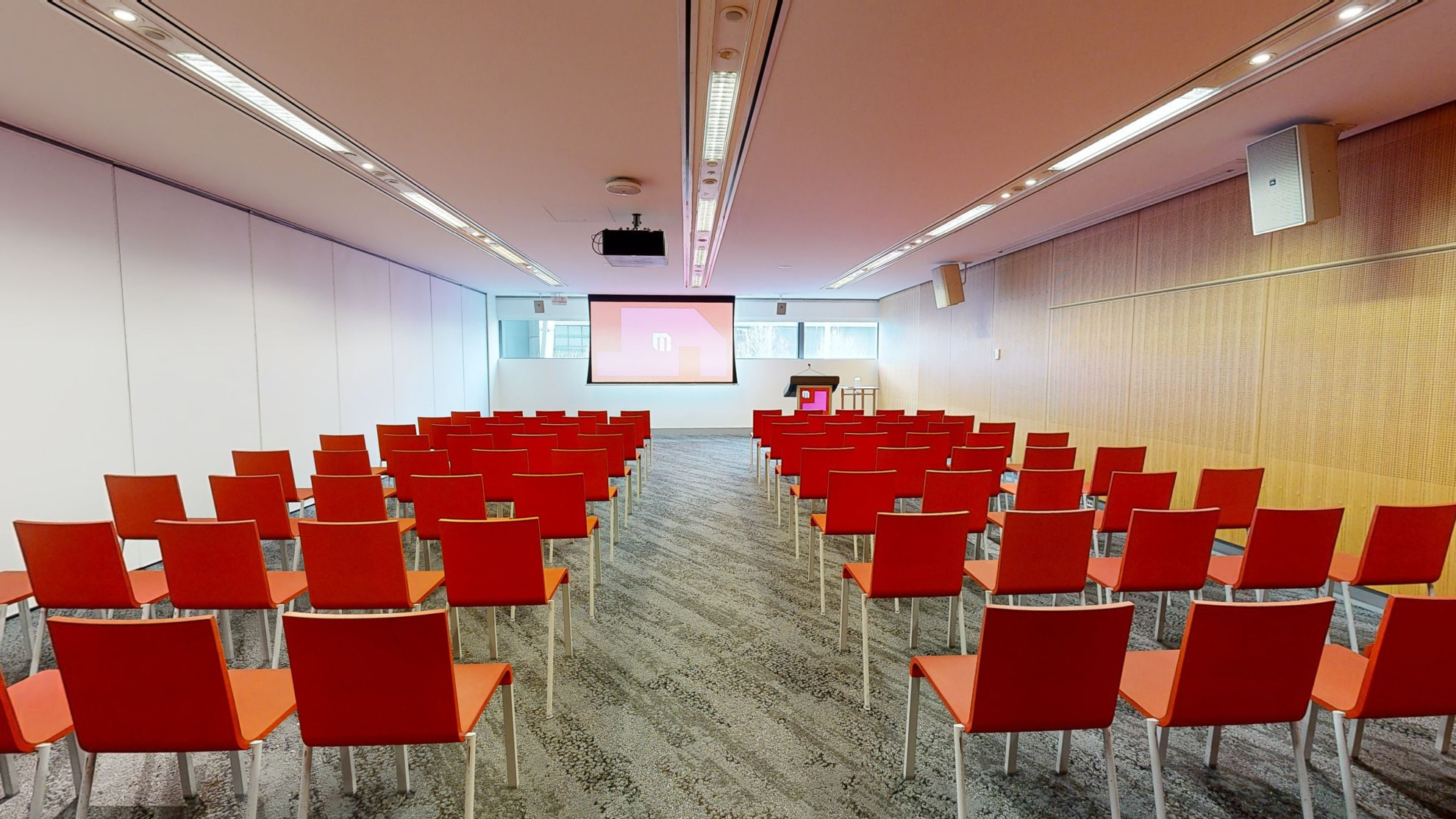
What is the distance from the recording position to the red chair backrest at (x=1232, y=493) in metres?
3.66

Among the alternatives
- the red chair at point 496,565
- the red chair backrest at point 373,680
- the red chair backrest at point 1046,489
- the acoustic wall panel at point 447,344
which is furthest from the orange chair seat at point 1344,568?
the acoustic wall panel at point 447,344

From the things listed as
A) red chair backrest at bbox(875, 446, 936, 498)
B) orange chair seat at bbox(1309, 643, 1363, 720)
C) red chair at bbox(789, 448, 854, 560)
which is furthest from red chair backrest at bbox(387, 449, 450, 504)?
orange chair seat at bbox(1309, 643, 1363, 720)

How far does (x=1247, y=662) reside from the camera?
1710mm

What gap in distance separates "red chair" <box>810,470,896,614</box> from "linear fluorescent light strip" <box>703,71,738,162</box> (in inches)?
96.3

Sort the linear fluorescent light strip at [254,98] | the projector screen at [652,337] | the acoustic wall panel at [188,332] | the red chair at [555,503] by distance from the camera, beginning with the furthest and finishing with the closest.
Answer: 1. the projector screen at [652,337]
2. the acoustic wall panel at [188,332]
3. the red chair at [555,503]
4. the linear fluorescent light strip at [254,98]

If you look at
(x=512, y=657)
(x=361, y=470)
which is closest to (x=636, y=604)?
(x=512, y=657)

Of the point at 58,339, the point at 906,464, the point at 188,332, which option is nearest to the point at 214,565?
the point at 58,339

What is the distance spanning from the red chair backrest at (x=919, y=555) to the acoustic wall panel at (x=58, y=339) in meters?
5.67

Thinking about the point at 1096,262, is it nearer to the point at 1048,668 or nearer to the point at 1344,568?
the point at 1344,568

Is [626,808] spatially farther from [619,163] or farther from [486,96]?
[619,163]

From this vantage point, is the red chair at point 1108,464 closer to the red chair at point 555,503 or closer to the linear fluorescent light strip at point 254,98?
the red chair at point 555,503

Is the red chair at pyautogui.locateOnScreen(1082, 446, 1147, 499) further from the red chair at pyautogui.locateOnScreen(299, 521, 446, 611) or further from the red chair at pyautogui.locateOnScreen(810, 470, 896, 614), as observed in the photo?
the red chair at pyautogui.locateOnScreen(299, 521, 446, 611)

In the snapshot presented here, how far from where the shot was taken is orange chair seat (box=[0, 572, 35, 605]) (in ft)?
8.70

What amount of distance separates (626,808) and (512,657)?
144 centimetres
